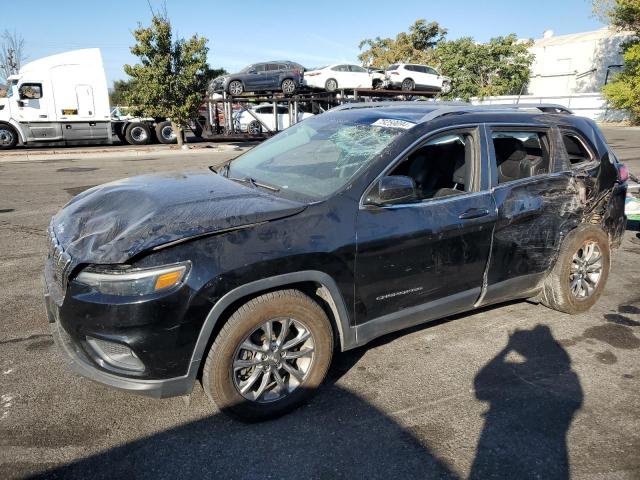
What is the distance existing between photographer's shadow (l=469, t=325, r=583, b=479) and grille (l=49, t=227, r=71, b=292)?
7.38ft

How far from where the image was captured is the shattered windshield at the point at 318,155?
305 centimetres

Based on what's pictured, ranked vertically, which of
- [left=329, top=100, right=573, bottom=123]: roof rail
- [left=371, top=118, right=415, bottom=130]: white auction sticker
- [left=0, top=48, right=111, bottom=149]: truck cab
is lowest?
[left=371, top=118, right=415, bottom=130]: white auction sticker

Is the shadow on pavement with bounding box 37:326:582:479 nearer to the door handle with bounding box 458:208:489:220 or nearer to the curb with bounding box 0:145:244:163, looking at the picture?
the door handle with bounding box 458:208:489:220

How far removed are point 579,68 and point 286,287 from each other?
190 ft

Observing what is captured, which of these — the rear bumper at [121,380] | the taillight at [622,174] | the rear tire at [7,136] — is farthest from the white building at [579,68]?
the rear bumper at [121,380]

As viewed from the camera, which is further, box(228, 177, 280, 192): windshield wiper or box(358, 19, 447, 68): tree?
box(358, 19, 447, 68): tree

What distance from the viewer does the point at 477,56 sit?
41750 mm

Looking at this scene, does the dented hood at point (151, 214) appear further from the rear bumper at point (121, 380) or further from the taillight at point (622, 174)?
the taillight at point (622, 174)

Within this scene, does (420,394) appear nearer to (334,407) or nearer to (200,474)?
(334,407)

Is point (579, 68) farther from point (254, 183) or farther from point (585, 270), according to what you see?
point (254, 183)

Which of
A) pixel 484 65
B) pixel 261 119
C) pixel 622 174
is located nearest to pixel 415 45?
pixel 484 65

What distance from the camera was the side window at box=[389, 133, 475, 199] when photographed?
134 inches

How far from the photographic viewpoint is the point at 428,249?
3.03 meters

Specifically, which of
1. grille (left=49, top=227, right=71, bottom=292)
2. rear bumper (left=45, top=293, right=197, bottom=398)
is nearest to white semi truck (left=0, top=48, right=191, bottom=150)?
grille (left=49, top=227, right=71, bottom=292)
